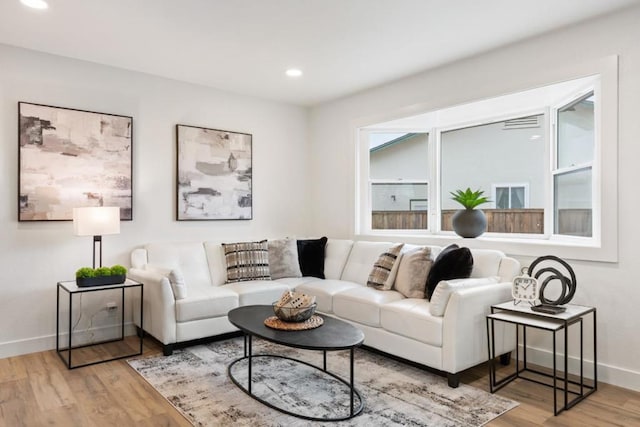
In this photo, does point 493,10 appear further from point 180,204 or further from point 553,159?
point 180,204

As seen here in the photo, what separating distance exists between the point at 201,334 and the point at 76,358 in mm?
1001

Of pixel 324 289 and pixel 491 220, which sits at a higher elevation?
pixel 491 220

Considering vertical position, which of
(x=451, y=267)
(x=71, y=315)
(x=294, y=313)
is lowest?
(x=71, y=315)

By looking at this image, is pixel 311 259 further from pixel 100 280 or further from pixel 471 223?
pixel 100 280

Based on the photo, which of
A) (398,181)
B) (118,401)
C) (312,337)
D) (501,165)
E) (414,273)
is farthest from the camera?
(398,181)

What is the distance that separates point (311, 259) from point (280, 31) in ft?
7.86

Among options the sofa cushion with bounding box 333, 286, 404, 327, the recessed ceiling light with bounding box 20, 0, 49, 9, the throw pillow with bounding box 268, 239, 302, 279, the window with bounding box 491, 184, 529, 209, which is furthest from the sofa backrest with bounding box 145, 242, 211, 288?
the window with bounding box 491, 184, 529, 209

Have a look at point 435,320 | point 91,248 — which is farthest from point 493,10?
point 91,248

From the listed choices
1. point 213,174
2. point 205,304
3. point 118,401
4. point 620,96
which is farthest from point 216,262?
point 620,96

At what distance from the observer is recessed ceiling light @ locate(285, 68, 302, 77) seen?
163 inches

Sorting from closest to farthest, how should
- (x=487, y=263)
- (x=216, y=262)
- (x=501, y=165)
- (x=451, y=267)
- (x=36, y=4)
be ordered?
1. (x=36, y=4)
2. (x=451, y=267)
3. (x=487, y=263)
4. (x=501, y=165)
5. (x=216, y=262)

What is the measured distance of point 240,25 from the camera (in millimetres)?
3160

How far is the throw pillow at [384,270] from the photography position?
385 cm

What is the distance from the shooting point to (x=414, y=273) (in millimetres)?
3574
